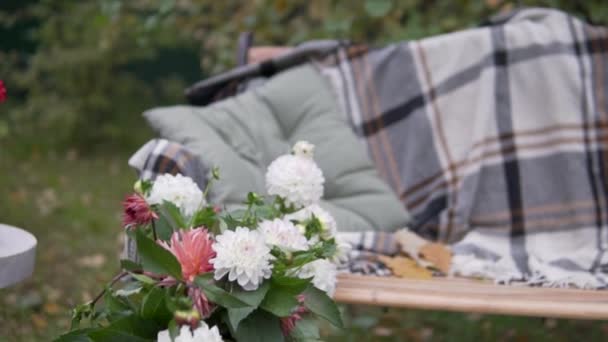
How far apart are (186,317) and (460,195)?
56.0 inches

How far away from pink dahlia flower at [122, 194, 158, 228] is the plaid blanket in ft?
3.64

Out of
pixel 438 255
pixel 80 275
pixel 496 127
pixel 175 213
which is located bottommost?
pixel 80 275

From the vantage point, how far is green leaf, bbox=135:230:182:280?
1.25 metres

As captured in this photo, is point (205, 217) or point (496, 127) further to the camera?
point (496, 127)

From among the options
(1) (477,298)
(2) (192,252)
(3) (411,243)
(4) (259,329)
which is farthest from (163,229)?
(3) (411,243)

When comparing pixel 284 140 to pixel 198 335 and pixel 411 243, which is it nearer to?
pixel 411 243

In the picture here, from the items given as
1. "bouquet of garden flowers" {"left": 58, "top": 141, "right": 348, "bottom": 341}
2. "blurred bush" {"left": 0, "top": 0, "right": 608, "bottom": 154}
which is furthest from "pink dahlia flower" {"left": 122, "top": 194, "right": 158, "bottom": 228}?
"blurred bush" {"left": 0, "top": 0, "right": 608, "bottom": 154}

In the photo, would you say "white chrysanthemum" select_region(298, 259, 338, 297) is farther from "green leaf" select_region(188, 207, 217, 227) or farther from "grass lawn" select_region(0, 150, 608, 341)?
"grass lawn" select_region(0, 150, 608, 341)

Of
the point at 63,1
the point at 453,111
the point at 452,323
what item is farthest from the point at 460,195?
the point at 63,1

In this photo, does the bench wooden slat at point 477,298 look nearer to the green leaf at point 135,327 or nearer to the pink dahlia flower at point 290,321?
the pink dahlia flower at point 290,321

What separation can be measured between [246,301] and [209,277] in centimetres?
7

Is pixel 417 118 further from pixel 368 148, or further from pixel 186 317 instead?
pixel 186 317

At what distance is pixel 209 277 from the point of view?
128 cm

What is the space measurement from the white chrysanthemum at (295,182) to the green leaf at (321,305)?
24 cm
